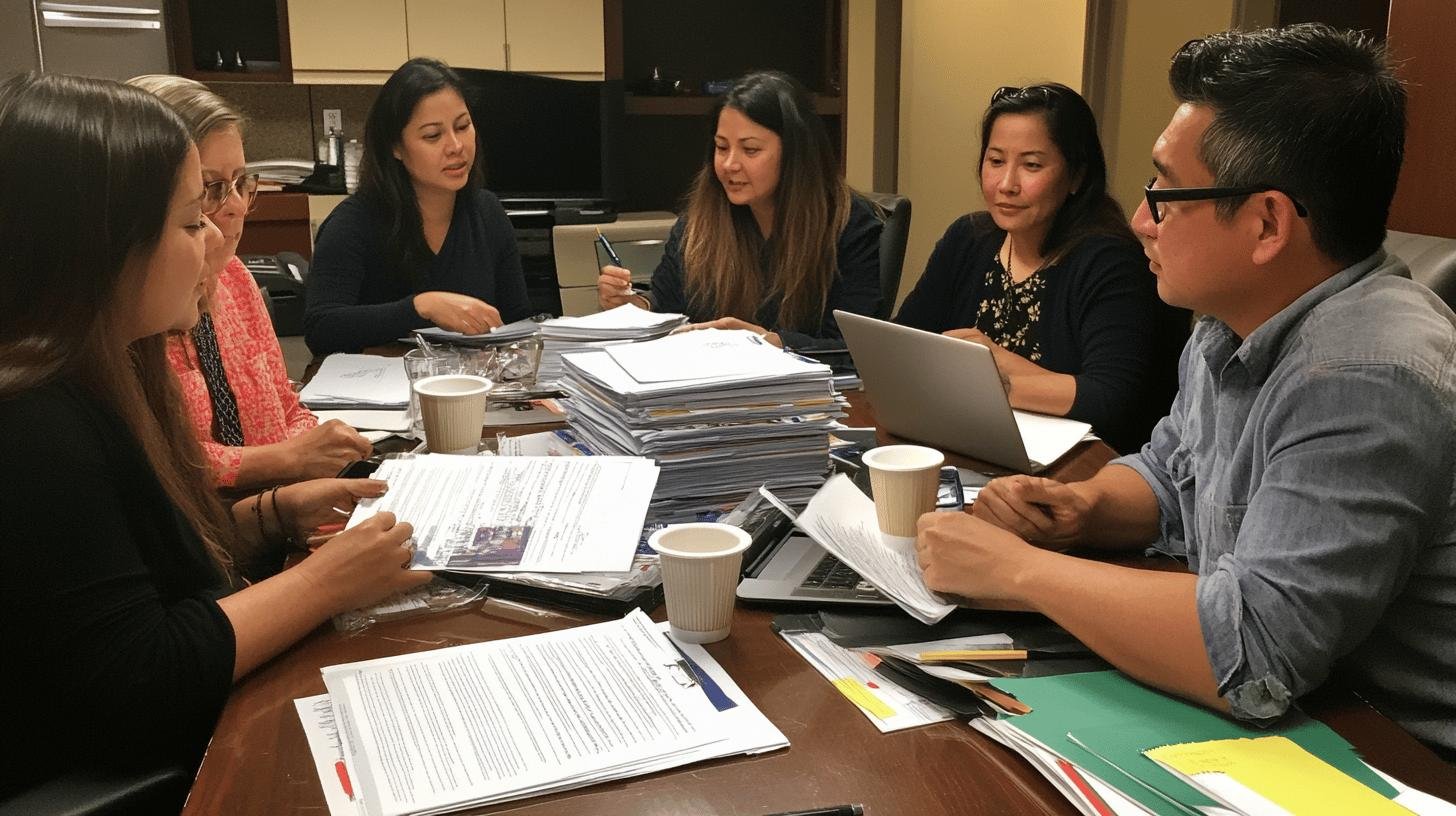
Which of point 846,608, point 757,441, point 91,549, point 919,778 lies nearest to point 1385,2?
point 757,441

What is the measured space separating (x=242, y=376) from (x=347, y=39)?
2.57 meters

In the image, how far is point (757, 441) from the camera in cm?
131

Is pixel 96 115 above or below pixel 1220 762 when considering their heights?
above

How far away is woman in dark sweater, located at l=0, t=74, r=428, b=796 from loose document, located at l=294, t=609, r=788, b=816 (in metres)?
0.11

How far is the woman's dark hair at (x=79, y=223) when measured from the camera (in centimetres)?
95

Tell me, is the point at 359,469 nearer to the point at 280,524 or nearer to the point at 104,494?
the point at 280,524

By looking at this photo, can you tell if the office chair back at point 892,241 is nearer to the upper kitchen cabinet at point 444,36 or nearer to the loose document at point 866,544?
the loose document at point 866,544

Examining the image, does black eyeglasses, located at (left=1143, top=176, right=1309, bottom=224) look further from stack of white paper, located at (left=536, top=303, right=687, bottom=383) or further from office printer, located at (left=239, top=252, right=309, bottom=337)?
office printer, located at (left=239, top=252, right=309, bottom=337)

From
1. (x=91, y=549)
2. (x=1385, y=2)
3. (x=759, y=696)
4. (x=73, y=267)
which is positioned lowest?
(x=759, y=696)

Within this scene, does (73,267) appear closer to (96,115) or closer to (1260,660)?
(96,115)

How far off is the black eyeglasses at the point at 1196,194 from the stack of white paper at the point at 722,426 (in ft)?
1.38

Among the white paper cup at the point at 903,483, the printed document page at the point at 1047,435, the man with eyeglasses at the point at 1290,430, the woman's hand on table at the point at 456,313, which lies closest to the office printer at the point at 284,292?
the woman's hand on table at the point at 456,313

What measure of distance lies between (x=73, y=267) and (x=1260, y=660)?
101 centimetres

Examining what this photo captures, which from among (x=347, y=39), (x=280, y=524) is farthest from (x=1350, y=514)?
(x=347, y=39)
